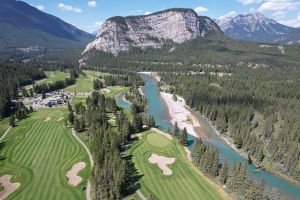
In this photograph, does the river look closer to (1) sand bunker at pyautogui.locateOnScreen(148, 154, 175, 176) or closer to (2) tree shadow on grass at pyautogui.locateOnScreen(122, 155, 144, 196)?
(1) sand bunker at pyautogui.locateOnScreen(148, 154, 175, 176)

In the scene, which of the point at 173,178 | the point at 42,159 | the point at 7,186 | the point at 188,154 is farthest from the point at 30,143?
the point at 188,154

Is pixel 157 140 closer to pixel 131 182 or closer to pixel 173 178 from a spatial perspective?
pixel 173 178

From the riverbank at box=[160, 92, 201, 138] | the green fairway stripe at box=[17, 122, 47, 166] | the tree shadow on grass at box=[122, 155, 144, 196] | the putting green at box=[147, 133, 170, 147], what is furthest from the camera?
the riverbank at box=[160, 92, 201, 138]

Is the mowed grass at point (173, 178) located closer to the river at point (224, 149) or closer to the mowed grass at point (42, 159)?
the river at point (224, 149)

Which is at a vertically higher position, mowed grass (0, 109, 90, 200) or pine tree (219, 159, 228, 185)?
pine tree (219, 159, 228, 185)

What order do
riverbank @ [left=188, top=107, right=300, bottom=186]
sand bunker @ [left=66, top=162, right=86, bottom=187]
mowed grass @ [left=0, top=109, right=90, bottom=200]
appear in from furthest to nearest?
riverbank @ [left=188, top=107, right=300, bottom=186] < sand bunker @ [left=66, top=162, right=86, bottom=187] < mowed grass @ [left=0, top=109, right=90, bottom=200]

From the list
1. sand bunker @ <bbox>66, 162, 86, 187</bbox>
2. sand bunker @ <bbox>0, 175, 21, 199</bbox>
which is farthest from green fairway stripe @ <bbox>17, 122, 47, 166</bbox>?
sand bunker @ <bbox>66, 162, 86, 187</bbox>
